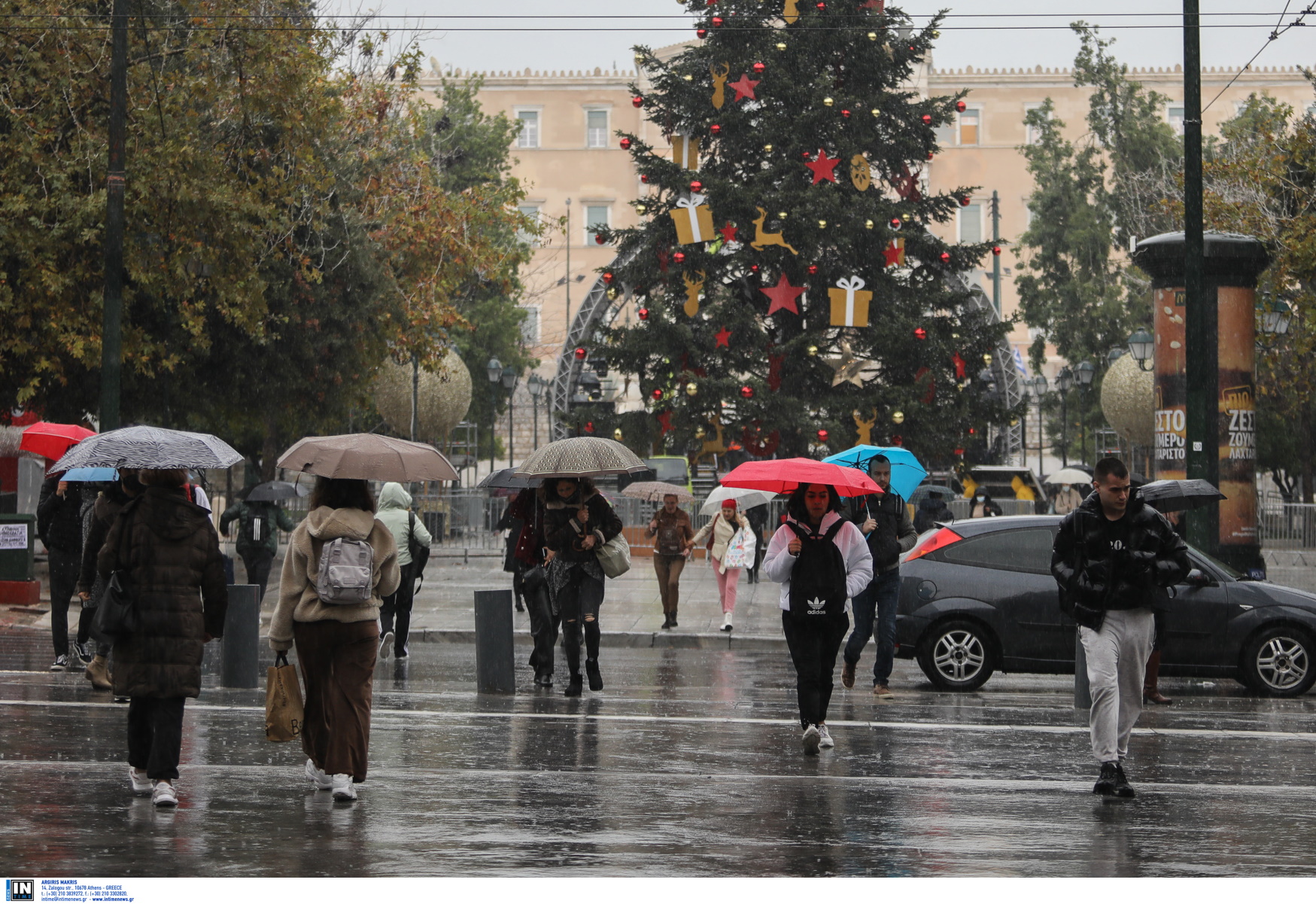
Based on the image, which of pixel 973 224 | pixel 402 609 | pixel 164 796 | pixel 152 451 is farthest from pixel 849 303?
pixel 973 224

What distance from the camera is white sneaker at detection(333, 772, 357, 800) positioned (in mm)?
7469

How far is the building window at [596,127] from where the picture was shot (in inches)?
3147

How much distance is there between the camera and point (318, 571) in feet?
24.4

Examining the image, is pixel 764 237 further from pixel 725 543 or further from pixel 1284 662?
pixel 1284 662

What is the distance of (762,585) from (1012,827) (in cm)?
1786

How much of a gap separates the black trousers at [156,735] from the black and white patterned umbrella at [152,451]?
1163mm

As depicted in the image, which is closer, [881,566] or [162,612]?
[162,612]

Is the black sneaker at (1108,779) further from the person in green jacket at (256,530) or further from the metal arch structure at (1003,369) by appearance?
the metal arch structure at (1003,369)

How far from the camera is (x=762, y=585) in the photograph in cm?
2502

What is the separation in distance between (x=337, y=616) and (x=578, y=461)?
4619 millimetres

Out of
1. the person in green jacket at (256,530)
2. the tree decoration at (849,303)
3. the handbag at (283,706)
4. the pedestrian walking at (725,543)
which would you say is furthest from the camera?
the tree decoration at (849,303)

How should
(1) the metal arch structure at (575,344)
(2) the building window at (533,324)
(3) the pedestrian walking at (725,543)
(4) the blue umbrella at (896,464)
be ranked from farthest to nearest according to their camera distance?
1. (2) the building window at (533,324)
2. (1) the metal arch structure at (575,344)
3. (3) the pedestrian walking at (725,543)
4. (4) the blue umbrella at (896,464)

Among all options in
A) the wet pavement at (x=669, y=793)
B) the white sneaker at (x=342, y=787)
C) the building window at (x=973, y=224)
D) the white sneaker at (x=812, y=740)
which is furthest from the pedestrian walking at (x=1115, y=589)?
the building window at (x=973, y=224)
